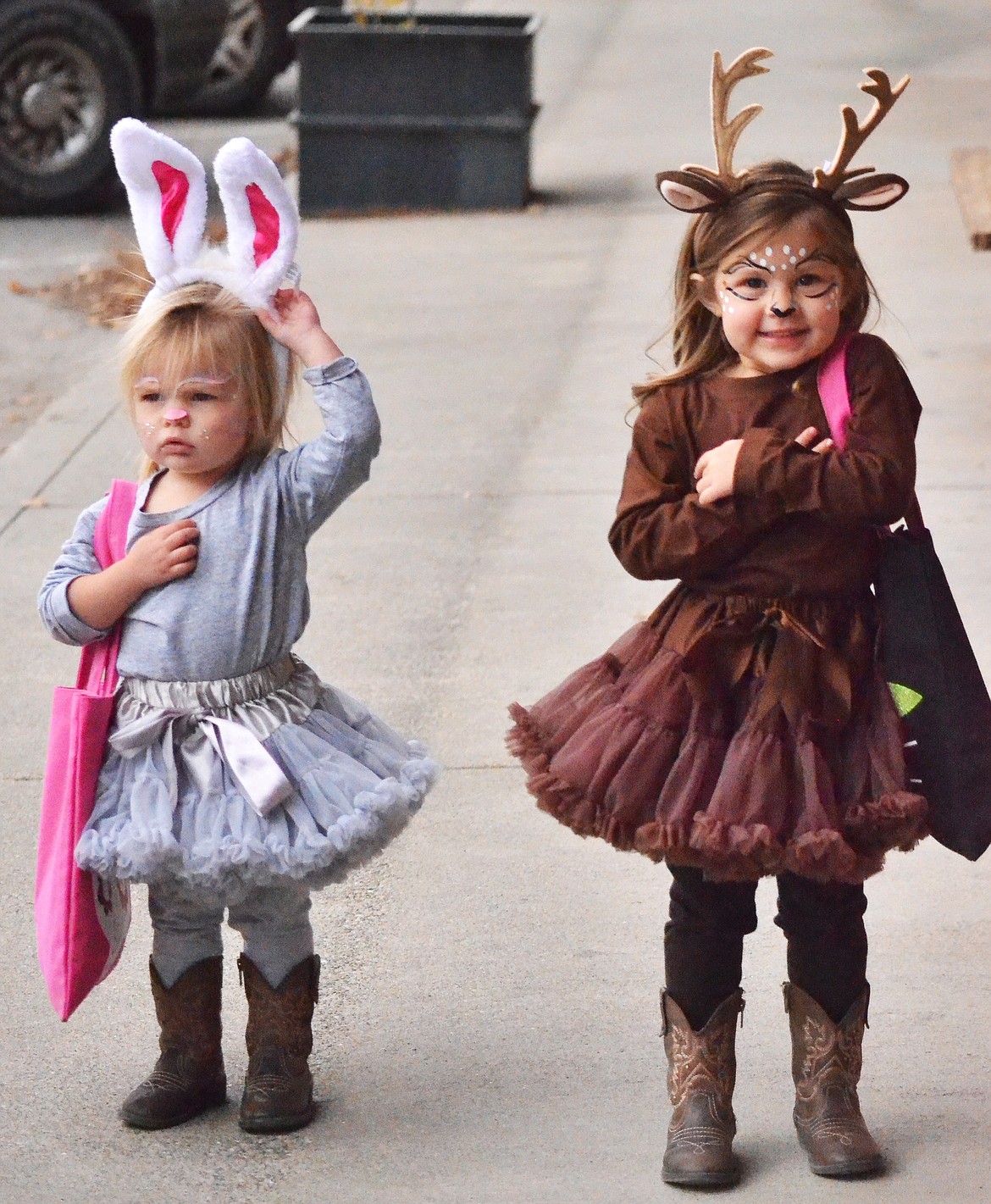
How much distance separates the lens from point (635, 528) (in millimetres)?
2865

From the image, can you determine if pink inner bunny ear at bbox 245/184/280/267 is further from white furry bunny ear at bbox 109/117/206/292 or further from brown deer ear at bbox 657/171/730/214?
brown deer ear at bbox 657/171/730/214

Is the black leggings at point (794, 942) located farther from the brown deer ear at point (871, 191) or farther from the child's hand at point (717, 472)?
the brown deer ear at point (871, 191)

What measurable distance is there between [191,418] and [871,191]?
1.06 m

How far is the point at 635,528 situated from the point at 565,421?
14.1ft

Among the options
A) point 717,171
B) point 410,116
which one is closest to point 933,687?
point 717,171

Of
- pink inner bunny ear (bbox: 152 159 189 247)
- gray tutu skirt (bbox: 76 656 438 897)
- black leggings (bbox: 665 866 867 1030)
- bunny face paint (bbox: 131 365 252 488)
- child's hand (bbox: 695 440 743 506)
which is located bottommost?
black leggings (bbox: 665 866 867 1030)

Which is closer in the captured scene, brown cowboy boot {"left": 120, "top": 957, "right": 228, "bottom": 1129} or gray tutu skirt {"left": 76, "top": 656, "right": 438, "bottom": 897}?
gray tutu skirt {"left": 76, "top": 656, "right": 438, "bottom": 897}

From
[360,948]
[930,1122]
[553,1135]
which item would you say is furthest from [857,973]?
[360,948]

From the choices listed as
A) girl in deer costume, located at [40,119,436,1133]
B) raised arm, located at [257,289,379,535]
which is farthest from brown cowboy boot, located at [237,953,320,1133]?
raised arm, located at [257,289,379,535]

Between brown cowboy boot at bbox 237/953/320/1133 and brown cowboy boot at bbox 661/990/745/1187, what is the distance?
576mm

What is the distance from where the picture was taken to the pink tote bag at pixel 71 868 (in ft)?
9.58

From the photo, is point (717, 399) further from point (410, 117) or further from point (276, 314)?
point (410, 117)

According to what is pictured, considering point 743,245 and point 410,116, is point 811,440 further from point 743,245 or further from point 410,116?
point 410,116

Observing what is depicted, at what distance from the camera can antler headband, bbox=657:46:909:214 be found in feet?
9.30
